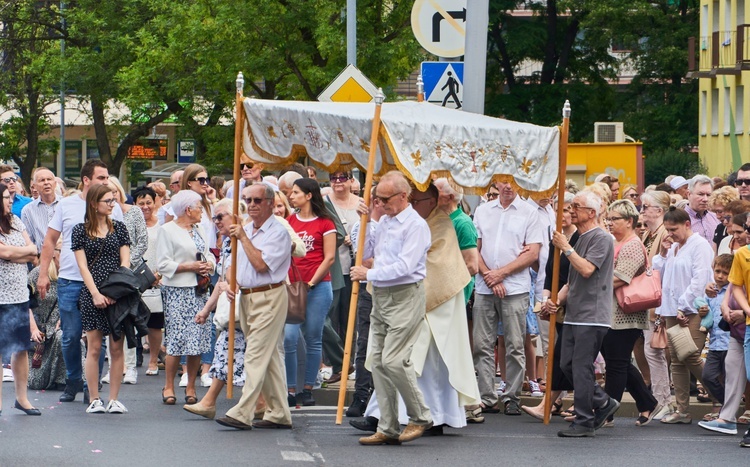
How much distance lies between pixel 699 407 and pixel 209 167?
973 inches

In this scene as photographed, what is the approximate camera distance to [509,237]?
12492 millimetres

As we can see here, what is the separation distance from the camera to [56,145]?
160 ft

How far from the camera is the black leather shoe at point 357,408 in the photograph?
12070 millimetres

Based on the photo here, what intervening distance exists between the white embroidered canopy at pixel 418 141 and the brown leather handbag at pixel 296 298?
937 mm

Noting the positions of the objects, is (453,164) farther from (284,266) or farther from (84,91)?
(84,91)

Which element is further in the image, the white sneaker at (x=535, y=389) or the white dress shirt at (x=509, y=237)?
the white sneaker at (x=535, y=389)

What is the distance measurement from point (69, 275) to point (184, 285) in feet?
3.59

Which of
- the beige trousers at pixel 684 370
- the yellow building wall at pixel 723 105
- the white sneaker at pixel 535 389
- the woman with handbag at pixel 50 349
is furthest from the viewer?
the yellow building wall at pixel 723 105

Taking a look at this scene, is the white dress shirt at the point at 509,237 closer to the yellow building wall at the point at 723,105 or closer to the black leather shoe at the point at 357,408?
the black leather shoe at the point at 357,408

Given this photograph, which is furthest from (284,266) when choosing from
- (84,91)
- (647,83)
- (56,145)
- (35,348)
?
(647,83)

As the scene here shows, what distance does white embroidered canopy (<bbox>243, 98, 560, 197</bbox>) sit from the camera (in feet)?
35.9

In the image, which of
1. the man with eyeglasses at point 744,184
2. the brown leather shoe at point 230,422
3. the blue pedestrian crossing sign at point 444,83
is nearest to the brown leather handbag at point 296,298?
the brown leather shoe at point 230,422

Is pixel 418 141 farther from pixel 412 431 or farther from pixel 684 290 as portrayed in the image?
A: pixel 684 290

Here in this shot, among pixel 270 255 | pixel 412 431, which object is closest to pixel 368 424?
pixel 412 431
